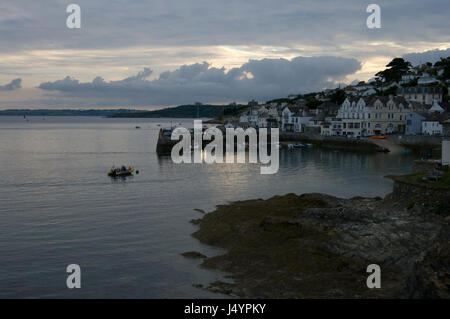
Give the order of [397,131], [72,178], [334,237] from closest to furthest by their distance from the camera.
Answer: [334,237], [72,178], [397,131]

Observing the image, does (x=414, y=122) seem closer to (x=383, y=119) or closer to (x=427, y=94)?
(x=383, y=119)

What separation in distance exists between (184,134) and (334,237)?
77044 mm

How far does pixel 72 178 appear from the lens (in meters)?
47.3

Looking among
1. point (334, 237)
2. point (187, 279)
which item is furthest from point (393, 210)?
point (187, 279)

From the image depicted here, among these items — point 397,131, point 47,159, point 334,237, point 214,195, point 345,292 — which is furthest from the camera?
point 397,131

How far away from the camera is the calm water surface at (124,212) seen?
1898 cm

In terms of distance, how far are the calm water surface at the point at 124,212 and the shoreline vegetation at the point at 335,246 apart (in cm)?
187

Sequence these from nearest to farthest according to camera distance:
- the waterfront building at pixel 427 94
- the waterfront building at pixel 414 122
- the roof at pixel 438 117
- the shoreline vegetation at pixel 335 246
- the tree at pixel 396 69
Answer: the shoreline vegetation at pixel 335 246 → the roof at pixel 438 117 → the waterfront building at pixel 414 122 → the waterfront building at pixel 427 94 → the tree at pixel 396 69

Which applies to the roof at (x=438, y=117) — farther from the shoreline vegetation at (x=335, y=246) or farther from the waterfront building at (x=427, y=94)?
the shoreline vegetation at (x=335, y=246)

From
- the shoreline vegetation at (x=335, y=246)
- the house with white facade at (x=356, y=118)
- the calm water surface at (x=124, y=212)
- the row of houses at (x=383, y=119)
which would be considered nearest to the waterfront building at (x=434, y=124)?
Result: the row of houses at (x=383, y=119)

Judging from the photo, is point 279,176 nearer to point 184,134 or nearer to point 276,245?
point 276,245

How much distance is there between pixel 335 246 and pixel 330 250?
1.32 feet

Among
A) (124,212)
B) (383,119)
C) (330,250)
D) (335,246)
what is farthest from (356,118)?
(330,250)

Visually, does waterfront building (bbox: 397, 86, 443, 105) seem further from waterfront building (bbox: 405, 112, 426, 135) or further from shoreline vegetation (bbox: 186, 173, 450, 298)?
shoreline vegetation (bbox: 186, 173, 450, 298)
